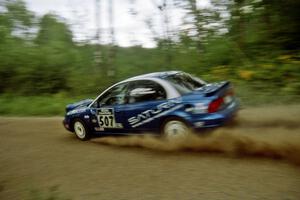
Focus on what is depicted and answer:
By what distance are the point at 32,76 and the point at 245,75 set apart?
1114 centimetres

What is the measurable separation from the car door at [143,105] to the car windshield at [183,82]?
0.99 ft

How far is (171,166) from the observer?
6363mm

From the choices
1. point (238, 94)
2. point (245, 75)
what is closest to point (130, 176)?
point (238, 94)

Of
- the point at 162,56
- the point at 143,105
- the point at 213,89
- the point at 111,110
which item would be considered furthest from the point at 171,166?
the point at 162,56

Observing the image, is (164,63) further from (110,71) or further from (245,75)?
(245,75)

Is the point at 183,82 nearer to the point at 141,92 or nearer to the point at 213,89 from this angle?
the point at 213,89

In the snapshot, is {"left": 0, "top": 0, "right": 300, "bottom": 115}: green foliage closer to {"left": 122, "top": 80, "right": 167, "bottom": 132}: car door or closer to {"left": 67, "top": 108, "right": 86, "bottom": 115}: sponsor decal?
{"left": 122, "top": 80, "right": 167, "bottom": 132}: car door

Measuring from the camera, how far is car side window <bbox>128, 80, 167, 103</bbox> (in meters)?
7.40

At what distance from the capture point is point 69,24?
17.9 meters

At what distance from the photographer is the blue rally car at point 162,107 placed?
692 centimetres

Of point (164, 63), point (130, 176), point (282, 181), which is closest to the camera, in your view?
point (282, 181)

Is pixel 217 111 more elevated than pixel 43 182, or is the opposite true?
pixel 217 111

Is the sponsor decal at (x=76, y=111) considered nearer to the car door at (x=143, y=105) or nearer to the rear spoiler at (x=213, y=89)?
the car door at (x=143, y=105)

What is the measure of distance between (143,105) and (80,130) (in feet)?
7.29
